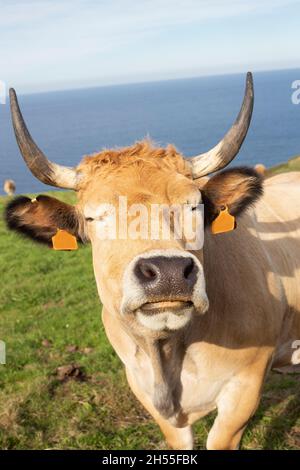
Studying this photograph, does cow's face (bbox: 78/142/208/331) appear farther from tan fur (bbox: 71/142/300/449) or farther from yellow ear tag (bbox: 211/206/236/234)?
yellow ear tag (bbox: 211/206/236/234)

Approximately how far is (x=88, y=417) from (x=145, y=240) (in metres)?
3.41

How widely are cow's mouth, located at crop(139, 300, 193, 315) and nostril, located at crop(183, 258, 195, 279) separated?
0.55ft

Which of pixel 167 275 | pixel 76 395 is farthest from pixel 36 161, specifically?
pixel 76 395

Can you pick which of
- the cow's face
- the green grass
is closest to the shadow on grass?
the green grass

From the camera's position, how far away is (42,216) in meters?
4.22

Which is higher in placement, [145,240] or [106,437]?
[145,240]

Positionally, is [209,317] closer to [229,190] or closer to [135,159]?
[229,190]

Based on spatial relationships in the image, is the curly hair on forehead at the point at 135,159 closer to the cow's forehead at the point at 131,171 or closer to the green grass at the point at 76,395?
the cow's forehead at the point at 131,171

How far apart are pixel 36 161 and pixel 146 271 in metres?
1.50

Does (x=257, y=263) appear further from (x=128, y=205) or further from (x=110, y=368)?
(x=110, y=368)

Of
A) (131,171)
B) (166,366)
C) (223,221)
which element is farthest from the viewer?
(166,366)

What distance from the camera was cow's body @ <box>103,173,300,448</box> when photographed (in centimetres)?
423
